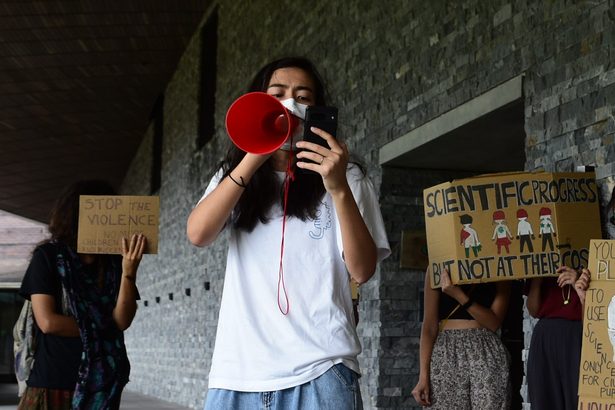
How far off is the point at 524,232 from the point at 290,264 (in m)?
1.64

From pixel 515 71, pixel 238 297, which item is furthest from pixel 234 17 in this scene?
pixel 238 297

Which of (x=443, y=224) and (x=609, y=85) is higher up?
(x=609, y=85)

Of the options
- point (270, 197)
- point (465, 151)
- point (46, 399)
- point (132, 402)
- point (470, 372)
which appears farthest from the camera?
point (132, 402)

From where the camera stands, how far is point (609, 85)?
12.6ft

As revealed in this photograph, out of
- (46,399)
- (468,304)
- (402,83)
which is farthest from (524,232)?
(402,83)

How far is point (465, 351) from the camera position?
14.0 feet

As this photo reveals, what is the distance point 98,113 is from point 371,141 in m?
11.7

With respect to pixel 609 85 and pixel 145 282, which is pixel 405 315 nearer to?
pixel 609 85

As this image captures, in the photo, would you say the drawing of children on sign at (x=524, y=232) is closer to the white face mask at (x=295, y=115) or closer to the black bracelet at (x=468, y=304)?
the black bracelet at (x=468, y=304)

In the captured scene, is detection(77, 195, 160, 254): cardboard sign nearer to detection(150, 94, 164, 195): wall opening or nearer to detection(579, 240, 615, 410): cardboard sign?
detection(579, 240, 615, 410): cardboard sign

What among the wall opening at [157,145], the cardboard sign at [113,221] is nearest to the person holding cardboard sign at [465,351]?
the cardboard sign at [113,221]

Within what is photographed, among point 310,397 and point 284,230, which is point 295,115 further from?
point 310,397

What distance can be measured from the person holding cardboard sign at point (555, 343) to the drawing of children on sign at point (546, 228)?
12cm

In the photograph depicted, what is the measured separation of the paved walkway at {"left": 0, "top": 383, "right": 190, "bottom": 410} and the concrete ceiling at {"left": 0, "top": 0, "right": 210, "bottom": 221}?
4.92 meters
